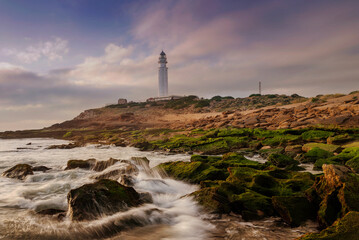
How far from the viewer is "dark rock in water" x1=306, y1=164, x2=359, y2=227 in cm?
431

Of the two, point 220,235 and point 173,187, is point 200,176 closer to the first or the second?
point 173,187

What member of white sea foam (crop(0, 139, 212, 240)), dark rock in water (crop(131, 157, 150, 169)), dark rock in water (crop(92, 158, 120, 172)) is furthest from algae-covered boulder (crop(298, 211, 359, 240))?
dark rock in water (crop(92, 158, 120, 172))

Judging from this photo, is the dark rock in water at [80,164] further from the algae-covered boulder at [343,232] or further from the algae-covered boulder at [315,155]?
the algae-covered boulder at [315,155]

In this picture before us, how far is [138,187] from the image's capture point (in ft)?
24.7

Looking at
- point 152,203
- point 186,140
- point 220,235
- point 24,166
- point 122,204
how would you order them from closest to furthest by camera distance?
1. point 220,235
2. point 122,204
3. point 152,203
4. point 24,166
5. point 186,140

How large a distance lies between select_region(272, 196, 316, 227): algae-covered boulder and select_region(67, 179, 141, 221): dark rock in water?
3351mm

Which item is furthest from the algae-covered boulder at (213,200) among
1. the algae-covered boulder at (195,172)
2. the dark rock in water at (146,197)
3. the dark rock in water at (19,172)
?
the dark rock in water at (19,172)

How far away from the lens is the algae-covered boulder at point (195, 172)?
772 cm

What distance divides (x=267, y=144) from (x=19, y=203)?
1324 centimetres

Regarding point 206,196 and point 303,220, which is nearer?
point 303,220

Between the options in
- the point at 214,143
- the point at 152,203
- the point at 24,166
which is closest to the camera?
the point at 152,203

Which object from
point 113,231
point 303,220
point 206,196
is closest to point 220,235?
point 206,196

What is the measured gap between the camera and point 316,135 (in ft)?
48.4

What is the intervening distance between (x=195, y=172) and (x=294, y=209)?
3774mm
